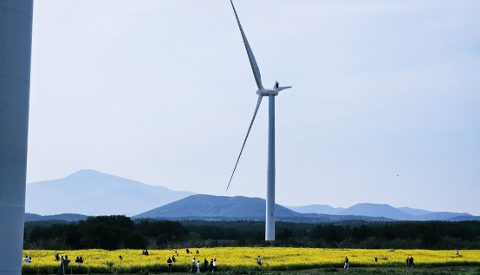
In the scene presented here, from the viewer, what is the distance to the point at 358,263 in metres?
54.9

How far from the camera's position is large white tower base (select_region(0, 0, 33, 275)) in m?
11.2

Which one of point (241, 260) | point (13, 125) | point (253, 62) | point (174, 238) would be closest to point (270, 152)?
point (253, 62)

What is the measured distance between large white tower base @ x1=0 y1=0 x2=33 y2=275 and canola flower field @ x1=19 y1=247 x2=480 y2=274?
119ft

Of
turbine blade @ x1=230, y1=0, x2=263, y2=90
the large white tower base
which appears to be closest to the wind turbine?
turbine blade @ x1=230, y1=0, x2=263, y2=90

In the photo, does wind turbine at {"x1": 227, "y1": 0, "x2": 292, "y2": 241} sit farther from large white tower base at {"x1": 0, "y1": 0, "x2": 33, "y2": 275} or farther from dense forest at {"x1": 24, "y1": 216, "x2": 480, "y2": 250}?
large white tower base at {"x1": 0, "y1": 0, "x2": 33, "y2": 275}

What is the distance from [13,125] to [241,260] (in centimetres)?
4392

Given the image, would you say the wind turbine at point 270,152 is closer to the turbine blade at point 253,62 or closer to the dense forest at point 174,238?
the turbine blade at point 253,62

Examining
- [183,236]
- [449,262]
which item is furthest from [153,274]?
[183,236]

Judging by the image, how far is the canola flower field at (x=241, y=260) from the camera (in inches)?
1854

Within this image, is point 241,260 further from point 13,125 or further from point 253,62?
point 13,125

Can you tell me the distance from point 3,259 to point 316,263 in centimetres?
4473

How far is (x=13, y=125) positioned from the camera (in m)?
11.4

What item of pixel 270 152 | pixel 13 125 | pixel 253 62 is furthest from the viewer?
pixel 270 152

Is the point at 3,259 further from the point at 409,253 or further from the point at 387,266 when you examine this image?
the point at 409,253
